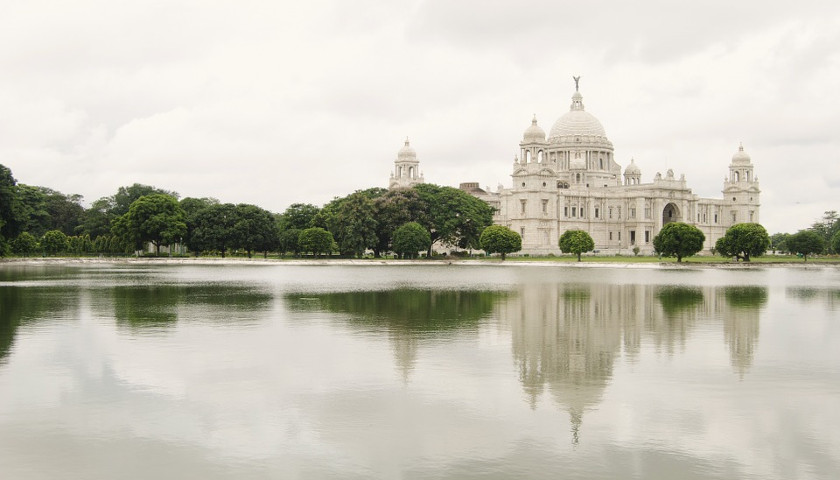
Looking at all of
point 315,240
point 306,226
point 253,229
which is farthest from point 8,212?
point 306,226

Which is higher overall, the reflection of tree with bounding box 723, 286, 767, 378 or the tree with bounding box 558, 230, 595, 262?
the tree with bounding box 558, 230, 595, 262

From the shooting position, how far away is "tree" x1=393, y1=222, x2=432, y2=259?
87.6m

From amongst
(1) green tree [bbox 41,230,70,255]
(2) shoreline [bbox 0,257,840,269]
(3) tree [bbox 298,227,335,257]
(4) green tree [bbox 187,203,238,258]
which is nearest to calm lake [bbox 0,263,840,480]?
(2) shoreline [bbox 0,257,840,269]

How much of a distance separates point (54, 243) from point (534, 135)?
68.4 m

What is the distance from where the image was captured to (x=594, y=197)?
123m

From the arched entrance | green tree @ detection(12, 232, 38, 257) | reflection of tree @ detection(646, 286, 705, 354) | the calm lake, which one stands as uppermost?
the arched entrance

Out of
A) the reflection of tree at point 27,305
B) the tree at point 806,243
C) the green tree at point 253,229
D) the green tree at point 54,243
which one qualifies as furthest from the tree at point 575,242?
the green tree at point 54,243

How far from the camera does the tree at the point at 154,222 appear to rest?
302ft

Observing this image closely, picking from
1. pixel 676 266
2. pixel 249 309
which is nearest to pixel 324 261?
pixel 676 266

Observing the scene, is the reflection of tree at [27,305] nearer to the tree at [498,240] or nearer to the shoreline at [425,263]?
the shoreline at [425,263]

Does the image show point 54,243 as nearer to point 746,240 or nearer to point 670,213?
point 746,240

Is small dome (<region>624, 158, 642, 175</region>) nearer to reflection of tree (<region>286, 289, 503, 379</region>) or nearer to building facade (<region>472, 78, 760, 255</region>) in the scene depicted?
building facade (<region>472, 78, 760, 255</region>)

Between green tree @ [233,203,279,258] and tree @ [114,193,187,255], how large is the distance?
6.32 m

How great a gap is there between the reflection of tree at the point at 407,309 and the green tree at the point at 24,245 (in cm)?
7329
